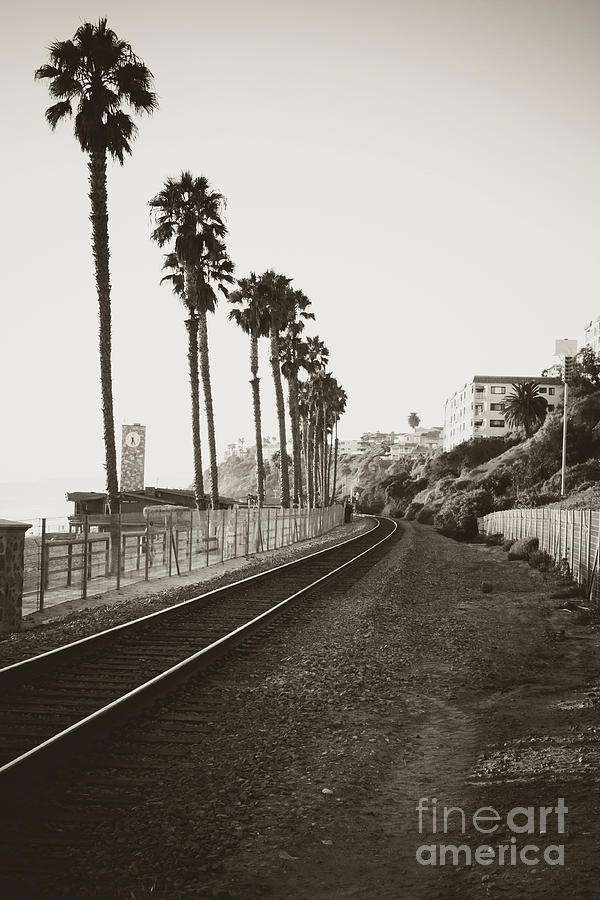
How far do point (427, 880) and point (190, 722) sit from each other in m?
3.58

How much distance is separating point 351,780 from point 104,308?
72.1 feet

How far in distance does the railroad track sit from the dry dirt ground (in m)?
0.29

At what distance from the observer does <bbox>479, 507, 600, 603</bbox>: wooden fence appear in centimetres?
1866

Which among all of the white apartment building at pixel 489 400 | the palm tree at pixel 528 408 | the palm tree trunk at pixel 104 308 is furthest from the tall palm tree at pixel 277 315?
the white apartment building at pixel 489 400

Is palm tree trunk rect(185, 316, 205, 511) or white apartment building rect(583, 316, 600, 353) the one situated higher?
white apartment building rect(583, 316, 600, 353)

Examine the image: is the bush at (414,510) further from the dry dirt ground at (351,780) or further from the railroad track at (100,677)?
the dry dirt ground at (351,780)

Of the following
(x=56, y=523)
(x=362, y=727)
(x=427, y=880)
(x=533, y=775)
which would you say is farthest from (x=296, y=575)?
(x=427, y=880)

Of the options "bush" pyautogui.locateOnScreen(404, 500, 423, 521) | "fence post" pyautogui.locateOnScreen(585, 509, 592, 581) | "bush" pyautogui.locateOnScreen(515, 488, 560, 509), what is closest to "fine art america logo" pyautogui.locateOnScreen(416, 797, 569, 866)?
"fence post" pyautogui.locateOnScreen(585, 509, 592, 581)

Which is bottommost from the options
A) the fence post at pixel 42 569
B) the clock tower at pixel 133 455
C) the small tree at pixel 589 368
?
the fence post at pixel 42 569

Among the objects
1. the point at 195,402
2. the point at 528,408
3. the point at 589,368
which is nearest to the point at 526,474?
the point at 589,368

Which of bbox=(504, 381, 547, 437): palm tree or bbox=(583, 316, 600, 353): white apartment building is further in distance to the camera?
bbox=(583, 316, 600, 353): white apartment building

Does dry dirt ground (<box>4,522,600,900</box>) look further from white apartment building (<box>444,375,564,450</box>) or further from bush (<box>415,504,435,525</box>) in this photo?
white apartment building (<box>444,375,564,450</box>)

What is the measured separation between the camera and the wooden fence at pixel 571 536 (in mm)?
18656

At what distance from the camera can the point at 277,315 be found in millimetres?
51281
